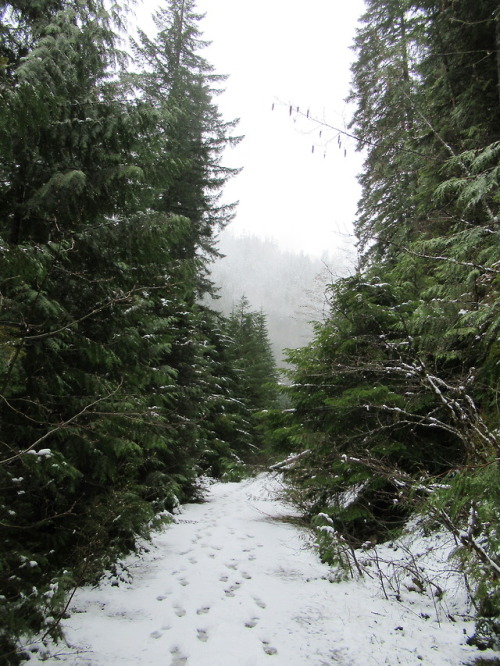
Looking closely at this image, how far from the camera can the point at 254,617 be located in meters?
3.93

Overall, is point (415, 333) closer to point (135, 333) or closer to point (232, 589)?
point (135, 333)

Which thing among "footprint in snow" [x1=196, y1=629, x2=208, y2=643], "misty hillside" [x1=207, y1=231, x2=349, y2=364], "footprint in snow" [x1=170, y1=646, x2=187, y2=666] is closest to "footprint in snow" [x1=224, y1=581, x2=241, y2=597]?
"footprint in snow" [x1=196, y1=629, x2=208, y2=643]

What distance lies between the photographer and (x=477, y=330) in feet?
13.7

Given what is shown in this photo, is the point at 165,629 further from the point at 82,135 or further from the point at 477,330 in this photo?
the point at 82,135

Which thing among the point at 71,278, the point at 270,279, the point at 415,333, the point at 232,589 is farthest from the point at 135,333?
the point at 270,279

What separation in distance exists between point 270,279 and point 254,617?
115610 millimetres

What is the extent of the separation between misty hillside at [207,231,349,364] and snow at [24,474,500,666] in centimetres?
8273

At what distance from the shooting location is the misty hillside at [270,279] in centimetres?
10100

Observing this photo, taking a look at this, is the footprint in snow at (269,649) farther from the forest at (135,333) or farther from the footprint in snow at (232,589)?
the forest at (135,333)

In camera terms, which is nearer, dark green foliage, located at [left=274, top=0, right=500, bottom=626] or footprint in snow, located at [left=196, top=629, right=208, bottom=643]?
footprint in snow, located at [left=196, top=629, right=208, bottom=643]

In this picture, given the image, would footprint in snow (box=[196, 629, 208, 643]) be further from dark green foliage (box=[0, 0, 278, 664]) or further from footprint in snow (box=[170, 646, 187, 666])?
dark green foliage (box=[0, 0, 278, 664])

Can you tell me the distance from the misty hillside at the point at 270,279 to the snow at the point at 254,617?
82734 mm

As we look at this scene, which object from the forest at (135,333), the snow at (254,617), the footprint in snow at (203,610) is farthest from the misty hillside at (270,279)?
the footprint in snow at (203,610)

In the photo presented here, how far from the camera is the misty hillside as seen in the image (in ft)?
331
